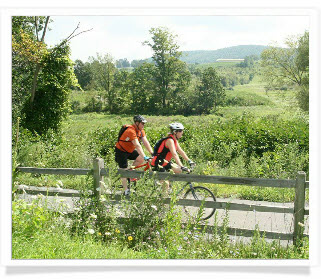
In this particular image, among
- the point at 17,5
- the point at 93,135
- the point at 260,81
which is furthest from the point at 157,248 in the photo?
the point at 260,81

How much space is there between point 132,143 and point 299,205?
115 inches

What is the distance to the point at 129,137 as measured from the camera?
597cm

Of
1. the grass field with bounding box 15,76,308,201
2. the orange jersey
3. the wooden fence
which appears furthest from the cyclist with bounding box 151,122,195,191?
the grass field with bounding box 15,76,308,201

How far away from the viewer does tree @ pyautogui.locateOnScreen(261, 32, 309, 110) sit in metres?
11.9

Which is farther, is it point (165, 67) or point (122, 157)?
point (165, 67)

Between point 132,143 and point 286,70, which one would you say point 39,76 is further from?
point 286,70

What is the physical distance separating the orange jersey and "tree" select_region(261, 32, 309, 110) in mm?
6419

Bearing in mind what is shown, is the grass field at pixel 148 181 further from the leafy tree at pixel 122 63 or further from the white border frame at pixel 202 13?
the leafy tree at pixel 122 63

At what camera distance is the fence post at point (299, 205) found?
4.54m

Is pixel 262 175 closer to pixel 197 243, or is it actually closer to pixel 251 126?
pixel 251 126

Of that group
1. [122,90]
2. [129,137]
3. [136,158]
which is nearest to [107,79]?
[122,90]

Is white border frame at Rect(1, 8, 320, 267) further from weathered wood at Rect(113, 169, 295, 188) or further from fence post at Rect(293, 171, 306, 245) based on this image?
weathered wood at Rect(113, 169, 295, 188)
